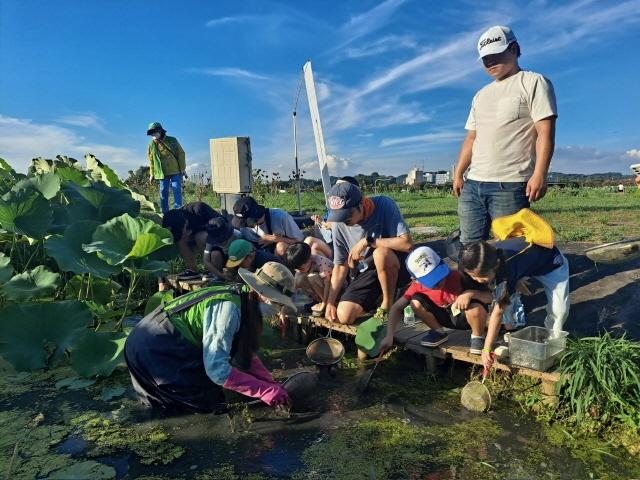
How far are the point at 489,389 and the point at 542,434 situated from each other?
406 mm

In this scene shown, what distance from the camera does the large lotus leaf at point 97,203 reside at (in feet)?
15.3

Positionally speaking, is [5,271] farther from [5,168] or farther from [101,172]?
[5,168]

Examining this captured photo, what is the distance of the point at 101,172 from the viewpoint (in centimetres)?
706

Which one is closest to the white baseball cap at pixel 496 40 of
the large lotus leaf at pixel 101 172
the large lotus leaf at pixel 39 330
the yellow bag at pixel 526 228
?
the yellow bag at pixel 526 228

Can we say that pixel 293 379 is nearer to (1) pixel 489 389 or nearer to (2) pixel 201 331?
(2) pixel 201 331

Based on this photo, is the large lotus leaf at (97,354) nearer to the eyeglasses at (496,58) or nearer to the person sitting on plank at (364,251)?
the person sitting on plank at (364,251)

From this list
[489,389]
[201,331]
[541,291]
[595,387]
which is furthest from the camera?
[541,291]

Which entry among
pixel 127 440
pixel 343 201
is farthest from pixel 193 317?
pixel 343 201

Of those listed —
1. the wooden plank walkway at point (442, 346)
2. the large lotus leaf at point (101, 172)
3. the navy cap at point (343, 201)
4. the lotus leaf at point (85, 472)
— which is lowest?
the lotus leaf at point (85, 472)

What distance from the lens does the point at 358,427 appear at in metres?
2.73

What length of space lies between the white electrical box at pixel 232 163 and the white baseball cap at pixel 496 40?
446 centimetres

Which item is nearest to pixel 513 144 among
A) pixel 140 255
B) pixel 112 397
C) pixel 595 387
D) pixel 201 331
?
pixel 595 387

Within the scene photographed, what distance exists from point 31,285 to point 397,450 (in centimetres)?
316

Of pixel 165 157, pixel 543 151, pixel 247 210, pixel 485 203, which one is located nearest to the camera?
pixel 543 151
